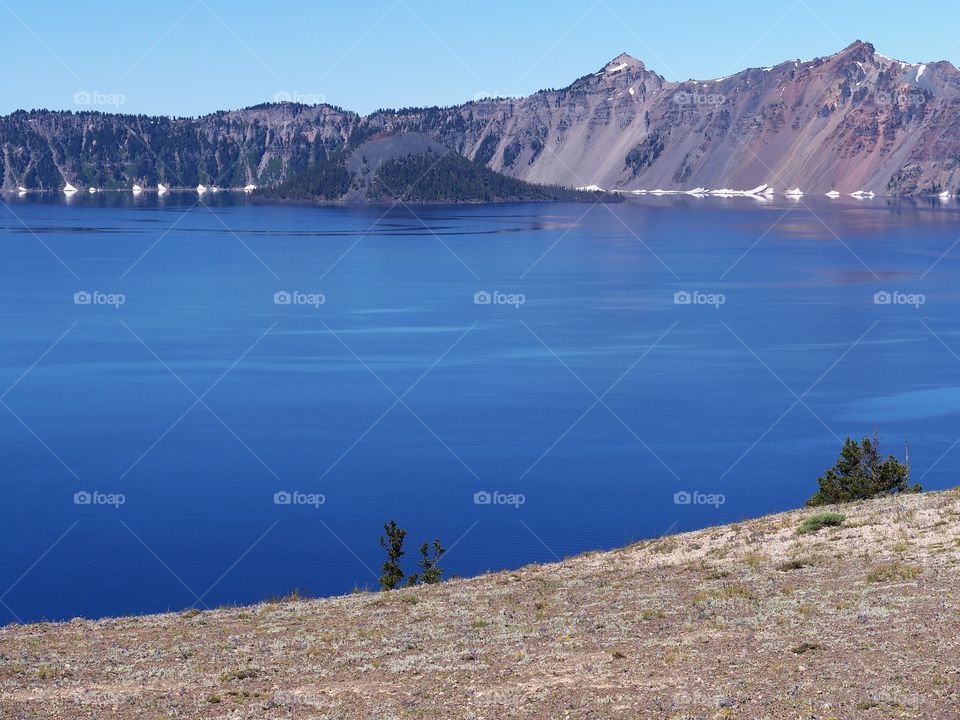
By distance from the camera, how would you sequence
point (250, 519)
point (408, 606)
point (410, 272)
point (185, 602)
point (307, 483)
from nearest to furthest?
point (408, 606)
point (185, 602)
point (250, 519)
point (307, 483)
point (410, 272)

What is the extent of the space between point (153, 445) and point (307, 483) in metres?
10.0

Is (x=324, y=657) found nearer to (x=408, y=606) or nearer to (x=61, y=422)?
(x=408, y=606)

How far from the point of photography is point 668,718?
14.9m

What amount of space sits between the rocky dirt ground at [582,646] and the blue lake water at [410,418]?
18.0m

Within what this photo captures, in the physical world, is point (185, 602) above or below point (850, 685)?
above

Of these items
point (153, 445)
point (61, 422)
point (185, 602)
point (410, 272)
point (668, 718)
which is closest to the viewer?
point (668, 718)

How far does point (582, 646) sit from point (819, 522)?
966 cm

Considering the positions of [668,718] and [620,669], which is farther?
[620,669]

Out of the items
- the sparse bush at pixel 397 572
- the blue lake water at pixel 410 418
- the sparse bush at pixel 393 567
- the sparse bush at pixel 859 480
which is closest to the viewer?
the sparse bush at pixel 397 572

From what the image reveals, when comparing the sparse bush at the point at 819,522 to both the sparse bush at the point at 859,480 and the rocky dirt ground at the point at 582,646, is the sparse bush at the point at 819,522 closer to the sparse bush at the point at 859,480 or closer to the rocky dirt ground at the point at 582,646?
the rocky dirt ground at the point at 582,646

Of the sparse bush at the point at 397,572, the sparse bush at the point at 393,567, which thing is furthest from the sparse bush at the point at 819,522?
the sparse bush at the point at 393,567

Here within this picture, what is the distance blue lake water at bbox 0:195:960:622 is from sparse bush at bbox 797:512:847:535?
1740 cm

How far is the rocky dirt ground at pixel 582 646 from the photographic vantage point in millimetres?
15727

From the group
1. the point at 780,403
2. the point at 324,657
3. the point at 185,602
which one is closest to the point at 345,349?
the point at 780,403
